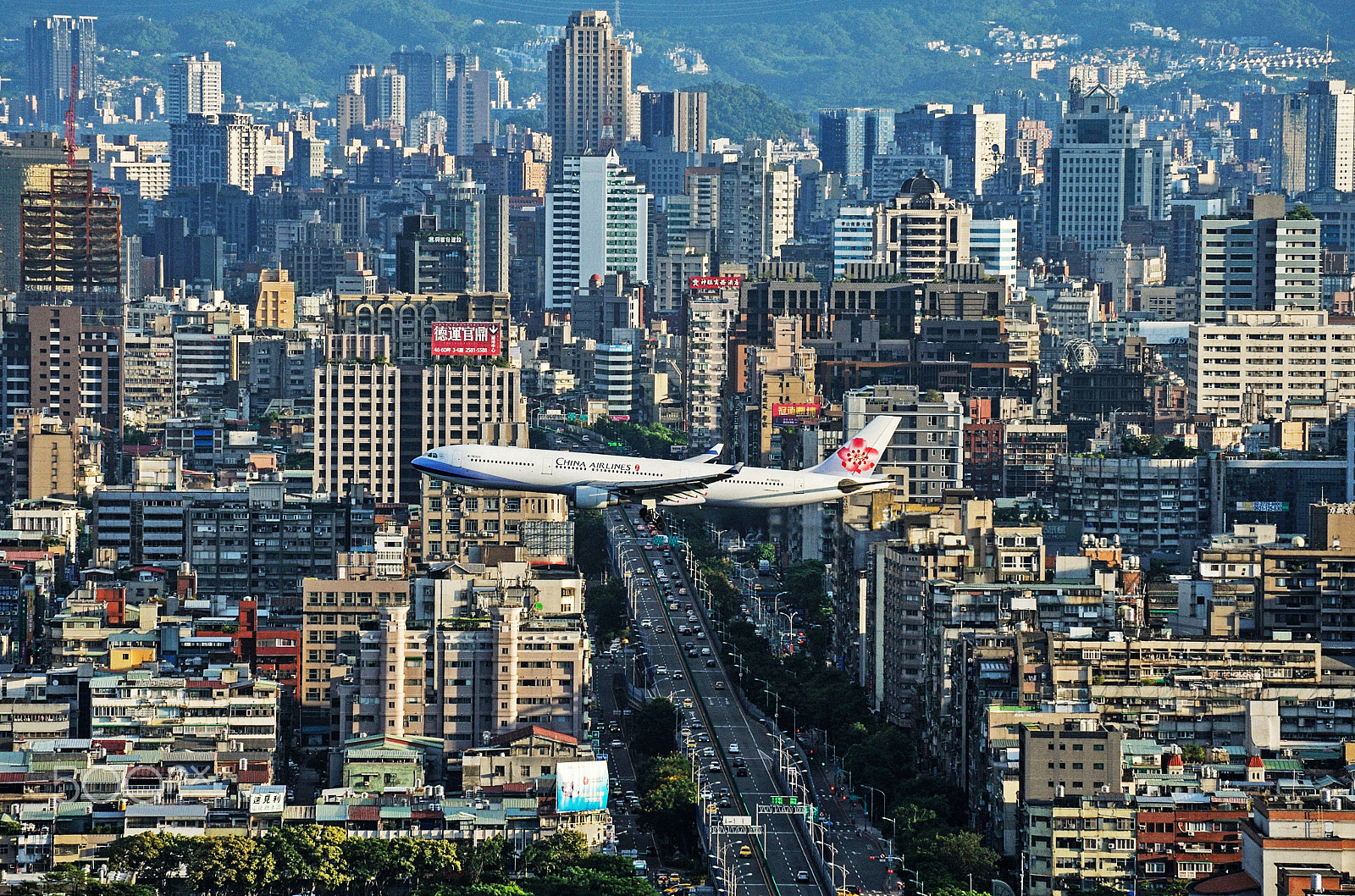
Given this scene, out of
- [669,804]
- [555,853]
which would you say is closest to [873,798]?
[669,804]

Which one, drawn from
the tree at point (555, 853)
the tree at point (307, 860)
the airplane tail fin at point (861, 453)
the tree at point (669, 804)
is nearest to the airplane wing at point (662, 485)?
the airplane tail fin at point (861, 453)

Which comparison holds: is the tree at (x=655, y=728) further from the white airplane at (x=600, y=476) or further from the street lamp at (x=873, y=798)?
the white airplane at (x=600, y=476)

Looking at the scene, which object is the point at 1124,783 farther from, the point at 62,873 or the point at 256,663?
the point at 256,663

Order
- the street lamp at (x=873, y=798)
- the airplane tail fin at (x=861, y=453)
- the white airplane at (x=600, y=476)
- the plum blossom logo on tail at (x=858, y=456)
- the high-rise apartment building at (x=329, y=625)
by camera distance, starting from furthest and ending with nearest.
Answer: the high-rise apartment building at (x=329, y=625)
the plum blossom logo on tail at (x=858, y=456)
the airplane tail fin at (x=861, y=453)
the street lamp at (x=873, y=798)
the white airplane at (x=600, y=476)

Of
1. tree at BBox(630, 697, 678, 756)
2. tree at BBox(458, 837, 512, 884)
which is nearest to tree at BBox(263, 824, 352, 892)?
tree at BBox(458, 837, 512, 884)

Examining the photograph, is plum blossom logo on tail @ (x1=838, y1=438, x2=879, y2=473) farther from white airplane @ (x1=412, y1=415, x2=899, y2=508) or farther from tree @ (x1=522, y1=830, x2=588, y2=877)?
tree @ (x1=522, y1=830, x2=588, y2=877)

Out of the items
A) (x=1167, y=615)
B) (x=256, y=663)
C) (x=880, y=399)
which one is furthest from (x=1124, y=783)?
(x=880, y=399)
